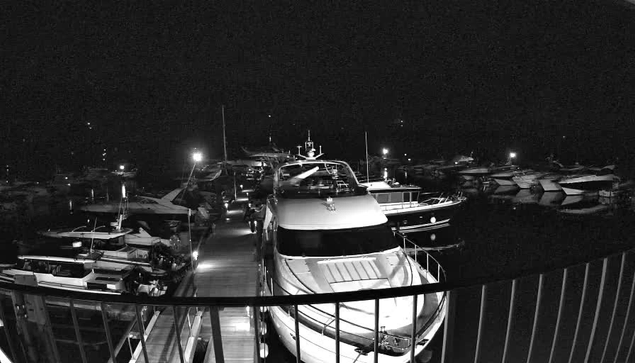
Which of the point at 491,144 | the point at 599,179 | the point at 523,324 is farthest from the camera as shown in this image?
the point at 491,144

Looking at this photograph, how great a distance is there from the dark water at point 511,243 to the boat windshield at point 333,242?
2.17m

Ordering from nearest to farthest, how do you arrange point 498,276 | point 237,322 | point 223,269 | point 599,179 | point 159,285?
→ point 498,276 < point 237,322 < point 223,269 < point 159,285 < point 599,179

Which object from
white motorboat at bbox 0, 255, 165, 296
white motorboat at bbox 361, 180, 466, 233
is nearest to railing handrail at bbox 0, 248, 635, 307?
white motorboat at bbox 0, 255, 165, 296

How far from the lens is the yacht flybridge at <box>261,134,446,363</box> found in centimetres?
562

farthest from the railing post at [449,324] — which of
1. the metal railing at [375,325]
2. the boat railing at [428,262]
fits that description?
the boat railing at [428,262]

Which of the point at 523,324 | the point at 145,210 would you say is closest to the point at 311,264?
the point at 523,324

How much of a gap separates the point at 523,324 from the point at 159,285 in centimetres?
1211

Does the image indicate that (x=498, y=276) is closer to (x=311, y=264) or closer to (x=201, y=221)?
(x=311, y=264)

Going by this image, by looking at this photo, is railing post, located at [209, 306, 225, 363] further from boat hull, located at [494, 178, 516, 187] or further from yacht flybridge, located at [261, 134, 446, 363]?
boat hull, located at [494, 178, 516, 187]

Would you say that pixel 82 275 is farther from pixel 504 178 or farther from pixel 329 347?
pixel 504 178

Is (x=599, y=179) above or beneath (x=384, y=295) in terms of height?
beneath

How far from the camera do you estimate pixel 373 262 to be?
736 centimetres

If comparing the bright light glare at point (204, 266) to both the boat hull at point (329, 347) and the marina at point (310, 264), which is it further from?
the boat hull at point (329, 347)

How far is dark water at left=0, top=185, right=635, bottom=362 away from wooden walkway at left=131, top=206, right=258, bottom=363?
96 centimetres
